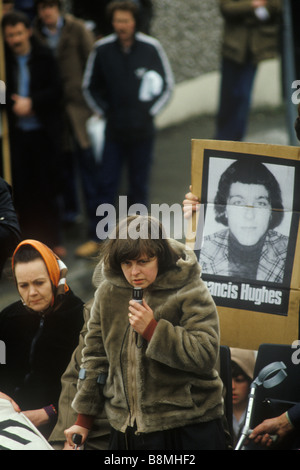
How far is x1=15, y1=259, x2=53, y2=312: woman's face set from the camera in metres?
2.71

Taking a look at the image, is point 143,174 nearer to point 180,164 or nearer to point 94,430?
point 180,164

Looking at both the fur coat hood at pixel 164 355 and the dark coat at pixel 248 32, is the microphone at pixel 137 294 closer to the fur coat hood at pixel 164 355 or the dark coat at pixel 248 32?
the fur coat hood at pixel 164 355

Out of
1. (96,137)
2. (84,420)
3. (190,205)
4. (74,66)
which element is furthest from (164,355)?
(96,137)

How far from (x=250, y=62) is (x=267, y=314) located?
4099mm

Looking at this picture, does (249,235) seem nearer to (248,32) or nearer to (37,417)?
(37,417)

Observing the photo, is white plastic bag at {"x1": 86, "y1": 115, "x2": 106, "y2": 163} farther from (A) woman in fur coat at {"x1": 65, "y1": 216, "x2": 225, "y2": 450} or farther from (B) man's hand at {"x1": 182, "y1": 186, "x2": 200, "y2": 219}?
(A) woman in fur coat at {"x1": 65, "y1": 216, "x2": 225, "y2": 450}

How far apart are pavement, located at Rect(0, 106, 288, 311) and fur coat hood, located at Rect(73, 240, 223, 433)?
1.95 metres

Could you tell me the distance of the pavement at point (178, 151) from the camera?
641 cm

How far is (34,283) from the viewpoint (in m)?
2.71

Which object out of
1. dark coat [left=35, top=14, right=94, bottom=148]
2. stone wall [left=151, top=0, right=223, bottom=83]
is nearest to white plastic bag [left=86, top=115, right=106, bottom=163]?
dark coat [left=35, top=14, right=94, bottom=148]

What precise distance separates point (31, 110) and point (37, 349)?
3.13 metres

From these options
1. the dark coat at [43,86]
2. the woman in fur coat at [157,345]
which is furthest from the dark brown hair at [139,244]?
the dark coat at [43,86]

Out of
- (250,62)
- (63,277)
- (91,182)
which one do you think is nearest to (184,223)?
(63,277)

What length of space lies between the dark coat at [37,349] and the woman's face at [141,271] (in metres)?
0.33
